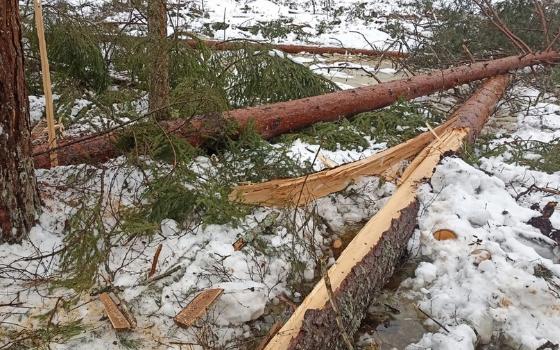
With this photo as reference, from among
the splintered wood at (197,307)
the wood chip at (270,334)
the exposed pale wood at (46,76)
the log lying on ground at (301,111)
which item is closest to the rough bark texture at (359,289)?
the wood chip at (270,334)

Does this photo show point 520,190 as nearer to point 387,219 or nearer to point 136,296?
point 387,219

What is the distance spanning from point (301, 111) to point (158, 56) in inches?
60.1

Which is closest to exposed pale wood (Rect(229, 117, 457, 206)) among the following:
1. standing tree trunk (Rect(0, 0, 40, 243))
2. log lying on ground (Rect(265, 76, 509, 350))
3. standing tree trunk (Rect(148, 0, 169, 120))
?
log lying on ground (Rect(265, 76, 509, 350))

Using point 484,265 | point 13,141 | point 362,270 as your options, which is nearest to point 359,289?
point 362,270

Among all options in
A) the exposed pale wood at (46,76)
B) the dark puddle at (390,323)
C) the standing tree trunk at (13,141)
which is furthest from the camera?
the exposed pale wood at (46,76)

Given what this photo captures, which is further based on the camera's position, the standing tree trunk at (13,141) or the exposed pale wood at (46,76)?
the exposed pale wood at (46,76)

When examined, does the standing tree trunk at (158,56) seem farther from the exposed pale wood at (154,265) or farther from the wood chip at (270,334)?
the wood chip at (270,334)

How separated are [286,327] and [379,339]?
65cm

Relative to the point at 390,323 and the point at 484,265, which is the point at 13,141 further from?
the point at 484,265

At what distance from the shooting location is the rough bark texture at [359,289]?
230 centimetres

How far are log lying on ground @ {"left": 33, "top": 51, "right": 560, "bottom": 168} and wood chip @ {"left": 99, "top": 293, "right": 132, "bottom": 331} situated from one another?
3.73 feet

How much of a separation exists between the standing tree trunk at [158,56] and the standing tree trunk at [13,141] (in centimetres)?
104

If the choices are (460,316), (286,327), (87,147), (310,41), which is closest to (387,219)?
(460,316)

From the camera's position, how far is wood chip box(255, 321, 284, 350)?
225cm
